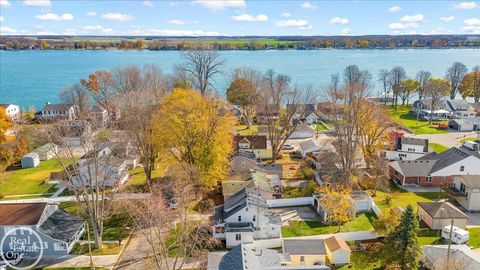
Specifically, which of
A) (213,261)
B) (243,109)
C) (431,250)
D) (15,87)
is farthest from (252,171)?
(15,87)

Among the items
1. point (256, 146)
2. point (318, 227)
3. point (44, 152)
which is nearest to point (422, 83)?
point (256, 146)

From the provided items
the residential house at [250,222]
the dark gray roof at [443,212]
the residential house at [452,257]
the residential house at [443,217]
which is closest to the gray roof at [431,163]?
the dark gray roof at [443,212]

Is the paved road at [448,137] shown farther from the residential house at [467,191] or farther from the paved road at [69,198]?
the paved road at [69,198]

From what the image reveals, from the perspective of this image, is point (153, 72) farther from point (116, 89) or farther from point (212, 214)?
point (212, 214)

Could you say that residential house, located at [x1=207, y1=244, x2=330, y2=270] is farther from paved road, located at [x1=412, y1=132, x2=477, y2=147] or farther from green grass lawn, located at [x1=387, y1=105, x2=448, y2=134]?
green grass lawn, located at [x1=387, y1=105, x2=448, y2=134]

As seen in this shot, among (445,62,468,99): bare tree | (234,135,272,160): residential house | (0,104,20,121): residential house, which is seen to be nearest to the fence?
(234,135,272,160): residential house

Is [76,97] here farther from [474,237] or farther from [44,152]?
[474,237]

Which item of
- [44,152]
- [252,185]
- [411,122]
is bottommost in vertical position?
[44,152]
